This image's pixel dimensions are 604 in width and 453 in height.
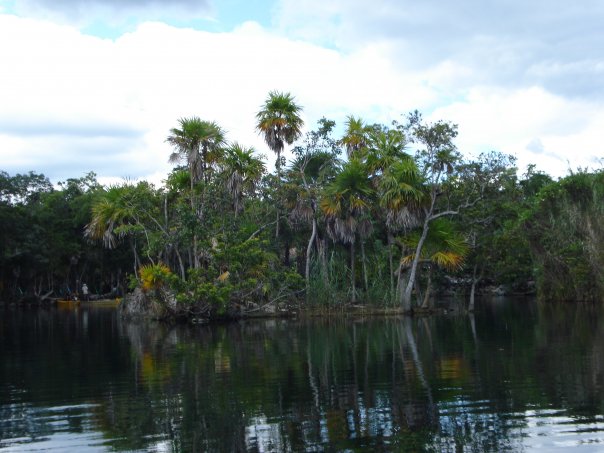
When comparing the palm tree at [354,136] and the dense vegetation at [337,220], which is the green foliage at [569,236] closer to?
the dense vegetation at [337,220]

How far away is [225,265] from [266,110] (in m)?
9.44

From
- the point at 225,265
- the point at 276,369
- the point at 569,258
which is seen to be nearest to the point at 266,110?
the point at 225,265

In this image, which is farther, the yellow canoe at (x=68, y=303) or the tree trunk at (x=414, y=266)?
the yellow canoe at (x=68, y=303)

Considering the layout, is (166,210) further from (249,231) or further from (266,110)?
(266,110)

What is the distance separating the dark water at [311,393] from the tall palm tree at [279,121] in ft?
52.5

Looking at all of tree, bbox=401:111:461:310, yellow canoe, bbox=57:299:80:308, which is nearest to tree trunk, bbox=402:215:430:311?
tree, bbox=401:111:461:310

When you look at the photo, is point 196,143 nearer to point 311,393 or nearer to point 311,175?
point 311,175

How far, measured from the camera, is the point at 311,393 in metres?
13.1

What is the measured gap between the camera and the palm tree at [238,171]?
121ft

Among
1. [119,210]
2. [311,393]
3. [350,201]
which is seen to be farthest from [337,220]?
[311,393]

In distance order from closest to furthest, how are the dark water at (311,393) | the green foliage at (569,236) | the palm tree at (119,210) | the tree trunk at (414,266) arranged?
the dark water at (311,393) < the tree trunk at (414,266) < the palm tree at (119,210) < the green foliage at (569,236)

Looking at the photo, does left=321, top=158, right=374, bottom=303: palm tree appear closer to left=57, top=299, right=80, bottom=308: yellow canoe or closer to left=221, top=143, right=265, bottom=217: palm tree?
left=221, top=143, right=265, bottom=217: palm tree

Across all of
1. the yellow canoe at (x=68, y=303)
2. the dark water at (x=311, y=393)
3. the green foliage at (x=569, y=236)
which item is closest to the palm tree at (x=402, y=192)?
the dark water at (x=311, y=393)

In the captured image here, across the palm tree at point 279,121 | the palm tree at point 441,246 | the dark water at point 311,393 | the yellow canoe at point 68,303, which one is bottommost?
the dark water at point 311,393
